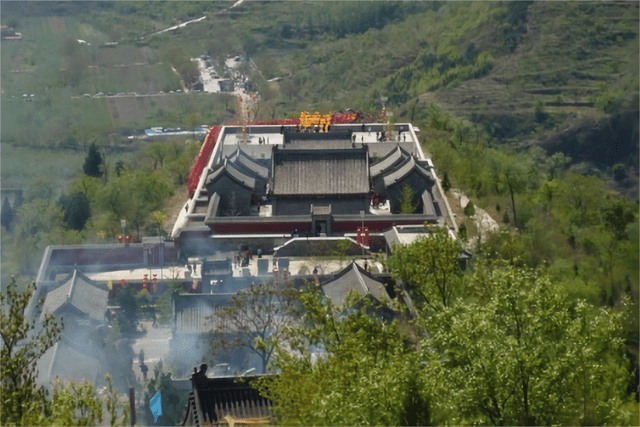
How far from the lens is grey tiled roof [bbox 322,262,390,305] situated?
2977 cm

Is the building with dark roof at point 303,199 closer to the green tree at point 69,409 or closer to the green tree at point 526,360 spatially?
the green tree at point 526,360

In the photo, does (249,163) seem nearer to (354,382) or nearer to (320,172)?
(320,172)

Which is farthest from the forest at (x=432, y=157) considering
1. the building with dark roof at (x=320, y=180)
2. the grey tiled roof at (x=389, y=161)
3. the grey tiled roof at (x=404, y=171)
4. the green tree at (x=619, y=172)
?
the building with dark roof at (x=320, y=180)

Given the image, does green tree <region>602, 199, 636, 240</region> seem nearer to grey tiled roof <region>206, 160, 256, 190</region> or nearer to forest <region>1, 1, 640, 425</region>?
forest <region>1, 1, 640, 425</region>

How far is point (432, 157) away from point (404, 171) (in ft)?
30.1

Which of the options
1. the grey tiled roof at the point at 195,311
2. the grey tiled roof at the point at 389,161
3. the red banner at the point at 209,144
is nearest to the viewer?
the grey tiled roof at the point at 195,311

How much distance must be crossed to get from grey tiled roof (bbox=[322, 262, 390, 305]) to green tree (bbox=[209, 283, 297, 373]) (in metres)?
2.54

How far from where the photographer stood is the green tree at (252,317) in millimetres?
27000

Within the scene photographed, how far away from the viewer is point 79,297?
31.4 metres

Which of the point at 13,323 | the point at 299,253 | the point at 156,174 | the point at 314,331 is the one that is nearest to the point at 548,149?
the point at 156,174

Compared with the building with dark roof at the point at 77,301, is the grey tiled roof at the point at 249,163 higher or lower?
higher

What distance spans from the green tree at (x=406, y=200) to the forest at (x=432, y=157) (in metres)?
2.67

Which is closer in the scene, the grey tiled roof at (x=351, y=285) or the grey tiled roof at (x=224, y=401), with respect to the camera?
the grey tiled roof at (x=224, y=401)

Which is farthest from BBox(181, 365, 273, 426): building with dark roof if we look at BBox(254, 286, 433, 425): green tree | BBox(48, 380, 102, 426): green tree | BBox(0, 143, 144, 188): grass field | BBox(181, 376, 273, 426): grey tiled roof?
BBox(0, 143, 144, 188): grass field
